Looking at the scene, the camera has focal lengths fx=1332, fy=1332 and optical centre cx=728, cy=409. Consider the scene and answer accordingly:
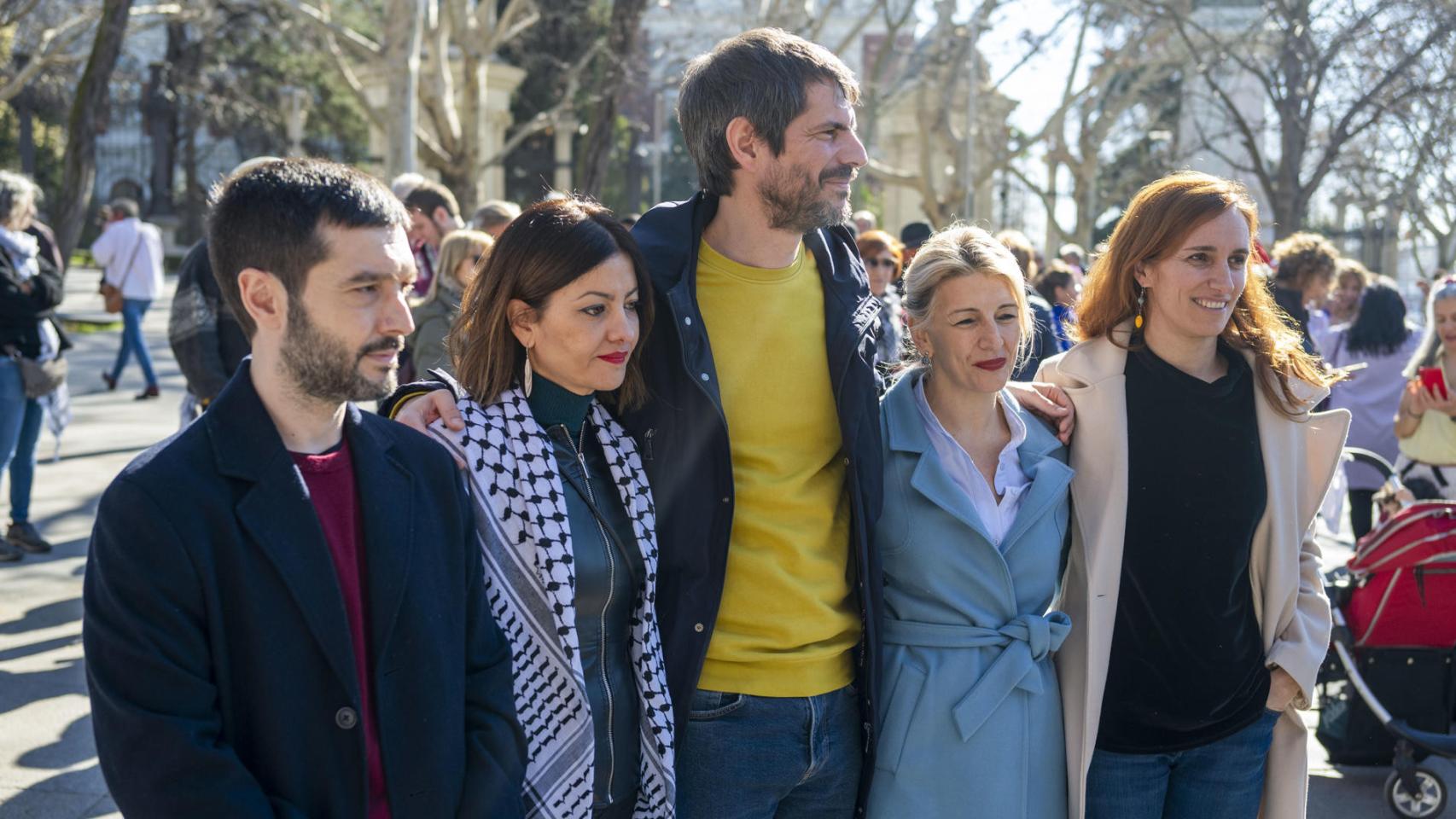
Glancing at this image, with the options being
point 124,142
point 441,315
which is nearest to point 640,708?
point 441,315

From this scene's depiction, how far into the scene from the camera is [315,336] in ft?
6.95

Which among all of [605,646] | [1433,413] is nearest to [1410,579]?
[1433,413]

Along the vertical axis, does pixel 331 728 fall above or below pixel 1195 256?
below

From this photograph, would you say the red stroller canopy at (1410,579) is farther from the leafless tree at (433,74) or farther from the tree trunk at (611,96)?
the leafless tree at (433,74)

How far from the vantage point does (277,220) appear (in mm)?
2111

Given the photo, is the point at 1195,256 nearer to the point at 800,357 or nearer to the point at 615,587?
the point at 800,357

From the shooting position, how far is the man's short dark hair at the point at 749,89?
282cm

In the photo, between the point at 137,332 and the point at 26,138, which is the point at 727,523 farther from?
the point at 26,138

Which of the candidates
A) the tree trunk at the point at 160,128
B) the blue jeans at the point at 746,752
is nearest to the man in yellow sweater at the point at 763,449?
the blue jeans at the point at 746,752

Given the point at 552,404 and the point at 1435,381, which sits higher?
the point at 552,404

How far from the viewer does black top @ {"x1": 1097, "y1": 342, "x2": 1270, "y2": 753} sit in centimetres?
305

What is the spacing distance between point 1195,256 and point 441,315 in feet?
11.5

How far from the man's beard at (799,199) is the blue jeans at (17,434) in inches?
243

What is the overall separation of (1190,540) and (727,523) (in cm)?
113
